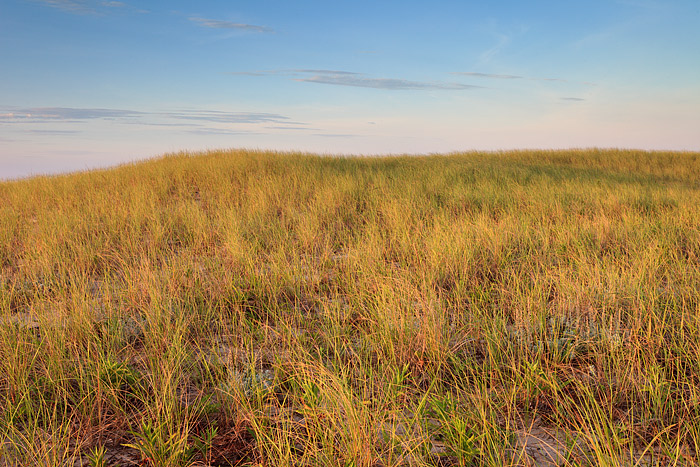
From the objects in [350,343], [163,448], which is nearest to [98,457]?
[163,448]

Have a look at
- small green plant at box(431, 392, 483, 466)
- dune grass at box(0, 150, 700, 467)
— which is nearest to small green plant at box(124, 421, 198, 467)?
dune grass at box(0, 150, 700, 467)

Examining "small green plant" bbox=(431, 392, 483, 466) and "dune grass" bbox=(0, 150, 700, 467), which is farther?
"dune grass" bbox=(0, 150, 700, 467)

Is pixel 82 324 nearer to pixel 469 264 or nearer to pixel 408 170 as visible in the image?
pixel 469 264

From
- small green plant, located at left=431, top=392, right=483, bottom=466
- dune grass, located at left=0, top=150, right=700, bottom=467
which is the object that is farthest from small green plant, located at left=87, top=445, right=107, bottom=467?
small green plant, located at left=431, top=392, right=483, bottom=466

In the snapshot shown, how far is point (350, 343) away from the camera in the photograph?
2666 mm

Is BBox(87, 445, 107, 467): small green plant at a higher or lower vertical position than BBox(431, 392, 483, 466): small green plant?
lower

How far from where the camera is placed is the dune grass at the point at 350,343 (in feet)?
6.22

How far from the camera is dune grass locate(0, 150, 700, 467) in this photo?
6.22 feet

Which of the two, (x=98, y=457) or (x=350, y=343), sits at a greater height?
(x=350, y=343)

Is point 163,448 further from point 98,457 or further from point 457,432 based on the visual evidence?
point 457,432

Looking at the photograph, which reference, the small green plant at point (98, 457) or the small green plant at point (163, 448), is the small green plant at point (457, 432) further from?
the small green plant at point (98, 457)

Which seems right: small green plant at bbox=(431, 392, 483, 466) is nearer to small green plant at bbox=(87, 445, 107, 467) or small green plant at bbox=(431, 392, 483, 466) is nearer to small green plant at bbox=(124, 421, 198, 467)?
small green plant at bbox=(124, 421, 198, 467)

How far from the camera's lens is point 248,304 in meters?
3.54

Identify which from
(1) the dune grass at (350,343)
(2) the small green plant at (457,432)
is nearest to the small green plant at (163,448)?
(1) the dune grass at (350,343)
